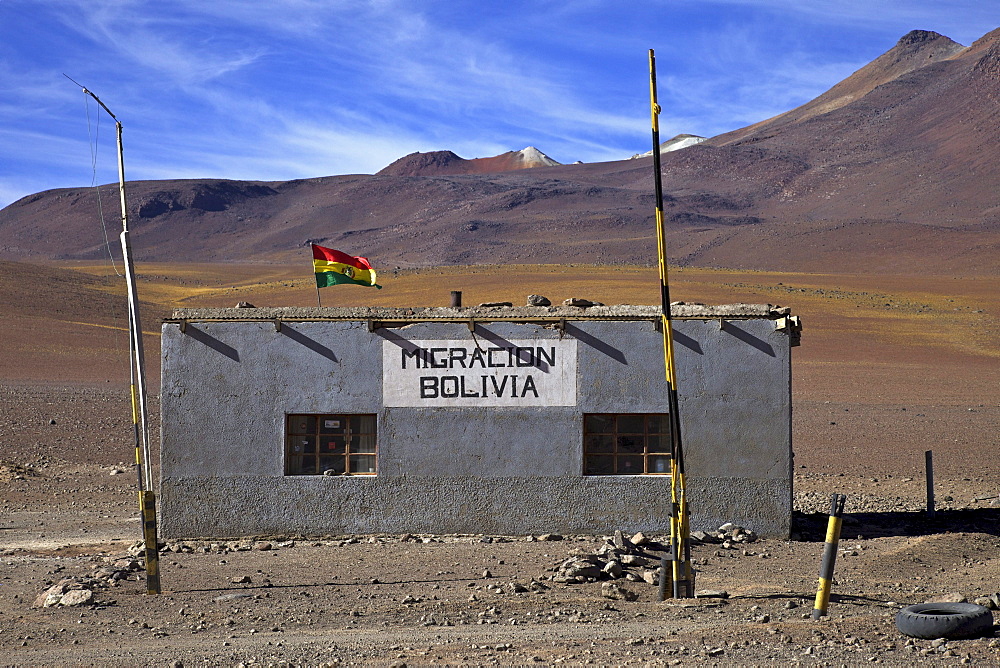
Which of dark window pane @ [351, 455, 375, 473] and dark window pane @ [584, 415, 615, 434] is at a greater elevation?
dark window pane @ [584, 415, 615, 434]

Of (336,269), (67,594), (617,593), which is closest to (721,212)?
(336,269)

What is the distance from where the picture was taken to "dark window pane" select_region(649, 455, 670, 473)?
14.0 metres

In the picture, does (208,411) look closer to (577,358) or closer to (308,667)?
(577,358)

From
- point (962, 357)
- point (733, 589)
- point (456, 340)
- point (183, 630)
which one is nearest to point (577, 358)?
point (456, 340)

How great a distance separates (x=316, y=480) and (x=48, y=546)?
4.06 metres

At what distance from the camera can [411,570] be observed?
476 inches

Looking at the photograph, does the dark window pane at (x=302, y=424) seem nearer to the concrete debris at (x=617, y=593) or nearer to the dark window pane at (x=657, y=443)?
the dark window pane at (x=657, y=443)

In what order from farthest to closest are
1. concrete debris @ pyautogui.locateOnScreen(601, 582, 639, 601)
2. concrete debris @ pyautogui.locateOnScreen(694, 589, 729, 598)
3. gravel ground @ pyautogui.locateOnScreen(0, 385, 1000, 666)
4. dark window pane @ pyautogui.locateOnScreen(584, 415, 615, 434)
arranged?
dark window pane @ pyautogui.locateOnScreen(584, 415, 615, 434) → concrete debris @ pyautogui.locateOnScreen(601, 582, 639, 601) → concrete debris @ pyautogui.locateOnScreen(694, 589, 729, 598) → gravel ground @ pyautogui.locateOnScreen(0, 385, 1000, 666)

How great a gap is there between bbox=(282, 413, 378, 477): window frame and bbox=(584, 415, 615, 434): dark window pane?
2.81 metres

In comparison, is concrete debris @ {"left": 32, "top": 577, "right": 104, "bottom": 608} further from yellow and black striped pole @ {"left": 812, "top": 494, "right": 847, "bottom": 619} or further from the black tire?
the black tire

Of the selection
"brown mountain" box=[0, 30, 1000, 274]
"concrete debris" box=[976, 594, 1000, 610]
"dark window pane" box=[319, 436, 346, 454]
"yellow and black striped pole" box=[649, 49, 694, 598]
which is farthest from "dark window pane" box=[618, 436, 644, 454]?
"brown mountain" box=[0, 30, 1000, 274]

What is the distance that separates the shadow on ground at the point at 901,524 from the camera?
47.1 ft

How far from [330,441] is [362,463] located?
0.52m

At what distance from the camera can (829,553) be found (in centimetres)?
877
